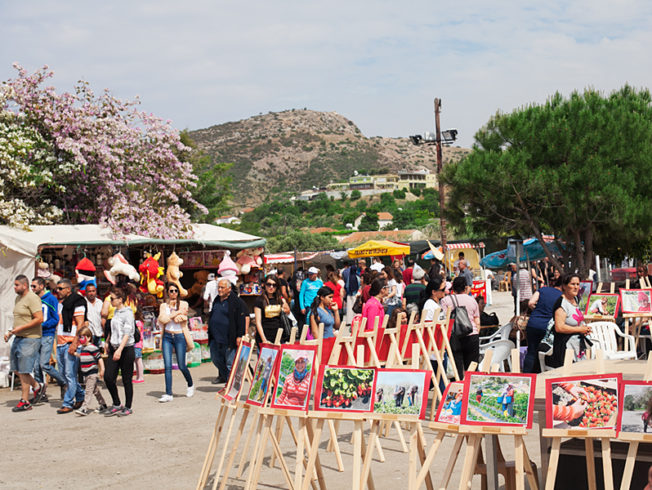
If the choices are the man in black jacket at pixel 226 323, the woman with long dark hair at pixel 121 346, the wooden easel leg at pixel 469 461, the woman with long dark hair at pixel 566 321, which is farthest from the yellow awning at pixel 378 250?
the wooden easel leg at pixel 469 461

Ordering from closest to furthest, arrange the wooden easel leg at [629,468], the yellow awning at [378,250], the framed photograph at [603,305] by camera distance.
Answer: the wooden easel leg at [629,468] → the framed photograph at [603,305] → the yellow awning at [378,250]

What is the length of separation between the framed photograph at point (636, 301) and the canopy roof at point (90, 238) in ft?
26.6

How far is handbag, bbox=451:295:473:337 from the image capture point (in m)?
9.03

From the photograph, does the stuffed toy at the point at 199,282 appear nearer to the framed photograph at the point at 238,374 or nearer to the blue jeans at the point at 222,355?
the blue jeans at the point at 222,355

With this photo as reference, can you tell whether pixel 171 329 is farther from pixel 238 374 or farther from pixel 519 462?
pixel 519 462

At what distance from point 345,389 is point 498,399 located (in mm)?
1097

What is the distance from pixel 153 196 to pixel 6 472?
1167 centimetres

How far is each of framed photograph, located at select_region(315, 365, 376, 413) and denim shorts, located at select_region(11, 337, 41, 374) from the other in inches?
254

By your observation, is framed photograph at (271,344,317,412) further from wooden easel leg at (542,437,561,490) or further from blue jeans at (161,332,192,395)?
blue jeans at (161,332,192,395)

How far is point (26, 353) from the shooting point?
10.2 m

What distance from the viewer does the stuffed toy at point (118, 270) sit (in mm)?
14008

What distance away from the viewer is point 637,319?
11.6 m

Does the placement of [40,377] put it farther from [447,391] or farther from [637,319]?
[637,319]

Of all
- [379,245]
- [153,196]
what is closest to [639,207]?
[379,245]
